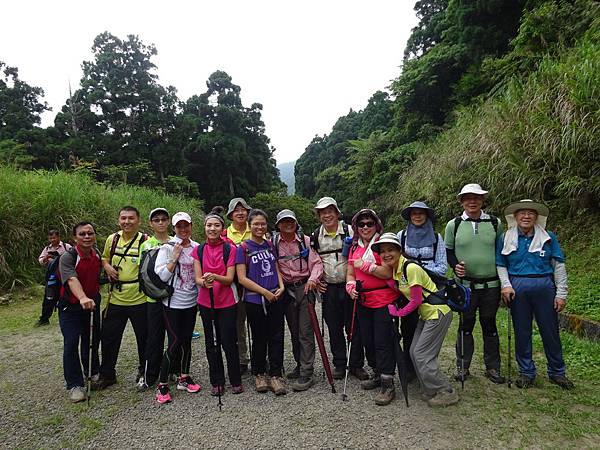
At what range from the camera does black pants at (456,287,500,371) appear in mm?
4074

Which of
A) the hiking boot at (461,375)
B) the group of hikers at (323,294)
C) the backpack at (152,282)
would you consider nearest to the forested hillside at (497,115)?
the group of hikers at (323,294)

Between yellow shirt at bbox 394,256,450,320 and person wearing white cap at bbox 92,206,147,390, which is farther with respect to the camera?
person wearing white cap at bbox 92,206,147,390

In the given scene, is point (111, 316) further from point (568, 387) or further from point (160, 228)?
point (568, 387)

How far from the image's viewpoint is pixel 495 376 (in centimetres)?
410

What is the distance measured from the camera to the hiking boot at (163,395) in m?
3.95

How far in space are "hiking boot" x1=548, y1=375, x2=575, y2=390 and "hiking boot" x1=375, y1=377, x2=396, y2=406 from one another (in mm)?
1590

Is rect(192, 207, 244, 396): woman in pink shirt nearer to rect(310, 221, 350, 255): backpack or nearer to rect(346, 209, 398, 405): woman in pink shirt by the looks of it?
rect(310, 221, 350, 255): backpack

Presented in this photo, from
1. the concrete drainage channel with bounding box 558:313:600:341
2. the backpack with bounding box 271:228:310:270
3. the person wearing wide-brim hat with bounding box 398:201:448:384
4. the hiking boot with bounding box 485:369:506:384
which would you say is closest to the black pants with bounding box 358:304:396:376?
the person wearing wide-brim hat with bounding box 398:201:448:384

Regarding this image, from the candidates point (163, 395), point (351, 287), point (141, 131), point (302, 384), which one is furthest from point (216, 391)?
point (141, 131)

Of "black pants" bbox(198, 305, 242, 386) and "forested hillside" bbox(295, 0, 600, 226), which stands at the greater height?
"forested hillside" bbox(295, 0, 600, 226)

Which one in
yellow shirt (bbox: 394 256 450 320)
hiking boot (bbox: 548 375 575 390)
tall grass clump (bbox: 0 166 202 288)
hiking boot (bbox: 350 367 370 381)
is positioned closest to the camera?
yellow shirt (bbox: 394 256 450 320)

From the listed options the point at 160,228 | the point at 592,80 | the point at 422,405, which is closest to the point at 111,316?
the point at 160,228

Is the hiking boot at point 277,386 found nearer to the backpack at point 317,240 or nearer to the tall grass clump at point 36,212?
the backpack at point 317,240

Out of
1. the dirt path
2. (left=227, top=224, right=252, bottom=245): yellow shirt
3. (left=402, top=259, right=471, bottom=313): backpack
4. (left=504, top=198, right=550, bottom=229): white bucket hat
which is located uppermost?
(left=504, top=198, right=550, bottom=229): white bucket hat
